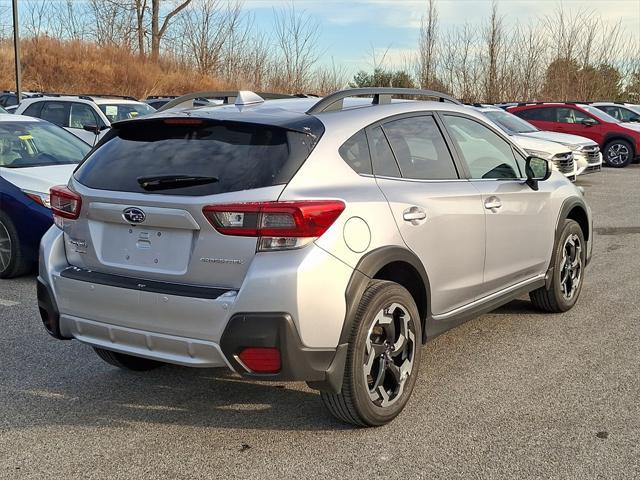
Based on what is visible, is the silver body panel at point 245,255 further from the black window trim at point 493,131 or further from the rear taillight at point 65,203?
the black window trim at point 493,131

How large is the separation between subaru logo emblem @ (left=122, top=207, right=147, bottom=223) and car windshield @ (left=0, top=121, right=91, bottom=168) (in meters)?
4.52

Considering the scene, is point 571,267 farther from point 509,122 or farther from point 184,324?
point 509,122

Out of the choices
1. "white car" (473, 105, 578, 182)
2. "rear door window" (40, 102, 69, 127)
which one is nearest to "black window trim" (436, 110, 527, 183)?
"white car" (473, 105, 578, 182)

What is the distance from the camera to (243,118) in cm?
359

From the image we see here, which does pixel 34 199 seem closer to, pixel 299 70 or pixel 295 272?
pixel 295 272

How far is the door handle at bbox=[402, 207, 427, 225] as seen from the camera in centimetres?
382

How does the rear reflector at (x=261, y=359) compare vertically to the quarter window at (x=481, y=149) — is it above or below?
below

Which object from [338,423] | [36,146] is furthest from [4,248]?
[338,423]

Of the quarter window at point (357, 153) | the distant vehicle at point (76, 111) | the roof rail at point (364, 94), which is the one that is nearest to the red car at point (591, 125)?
the distant vehicle at point (76, 111)

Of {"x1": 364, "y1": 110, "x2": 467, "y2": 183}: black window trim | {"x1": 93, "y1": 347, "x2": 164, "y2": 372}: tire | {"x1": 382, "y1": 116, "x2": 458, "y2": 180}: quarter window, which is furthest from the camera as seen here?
{"x1": 93, "y1": 347, "x2": 164, "y2": 372}: tire

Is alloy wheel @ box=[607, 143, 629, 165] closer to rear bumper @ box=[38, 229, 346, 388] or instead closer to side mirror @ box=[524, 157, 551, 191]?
side mirror @ box=[524, 157, 551, 191]

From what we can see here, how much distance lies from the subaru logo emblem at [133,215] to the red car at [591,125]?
17.2 meters

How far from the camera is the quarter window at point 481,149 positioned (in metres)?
4.62

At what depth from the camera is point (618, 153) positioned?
1998 centimetres
